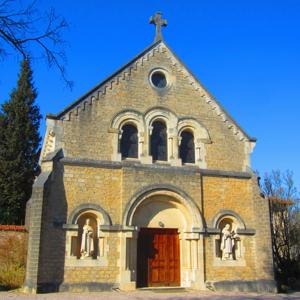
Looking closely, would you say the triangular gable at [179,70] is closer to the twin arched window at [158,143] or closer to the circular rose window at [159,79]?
the circular rose window at [159,79]

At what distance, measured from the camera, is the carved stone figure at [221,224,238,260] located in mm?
18650

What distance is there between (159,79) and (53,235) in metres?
9.32

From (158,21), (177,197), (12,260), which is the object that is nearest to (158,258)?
(177,197)

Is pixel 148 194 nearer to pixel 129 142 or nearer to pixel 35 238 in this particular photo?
pixel 129 142

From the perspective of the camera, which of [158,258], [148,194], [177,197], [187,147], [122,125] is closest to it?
[148,194]

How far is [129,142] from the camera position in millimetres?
19062

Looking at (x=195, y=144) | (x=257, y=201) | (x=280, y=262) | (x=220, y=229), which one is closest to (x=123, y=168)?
(x=195, y=144)

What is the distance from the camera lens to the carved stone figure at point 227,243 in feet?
61.2

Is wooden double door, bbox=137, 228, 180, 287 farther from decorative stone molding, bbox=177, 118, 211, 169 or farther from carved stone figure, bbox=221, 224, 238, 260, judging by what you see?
decorative stone molding, bbox=177, 118, 211, 169

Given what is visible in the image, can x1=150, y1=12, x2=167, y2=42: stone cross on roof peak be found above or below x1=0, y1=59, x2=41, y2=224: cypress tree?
above

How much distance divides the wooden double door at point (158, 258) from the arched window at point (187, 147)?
3.53m

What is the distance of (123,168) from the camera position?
18.0 m

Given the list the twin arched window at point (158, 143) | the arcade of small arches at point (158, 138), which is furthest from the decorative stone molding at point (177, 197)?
the twin arched window at point (158, 143)

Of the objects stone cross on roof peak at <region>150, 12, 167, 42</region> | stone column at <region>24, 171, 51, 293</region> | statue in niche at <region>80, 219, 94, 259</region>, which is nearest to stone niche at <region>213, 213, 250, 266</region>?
statue in niche at <region>80, 219, 94, 259</region>
